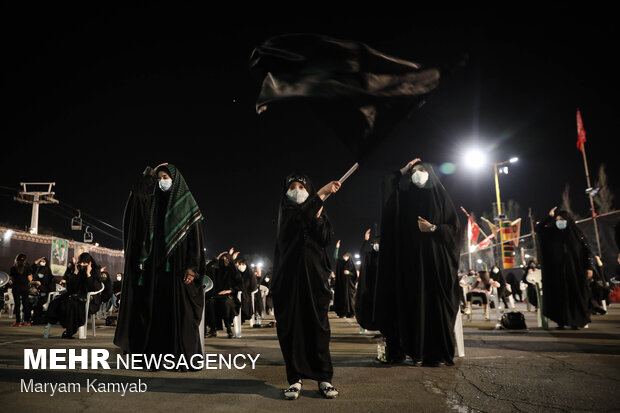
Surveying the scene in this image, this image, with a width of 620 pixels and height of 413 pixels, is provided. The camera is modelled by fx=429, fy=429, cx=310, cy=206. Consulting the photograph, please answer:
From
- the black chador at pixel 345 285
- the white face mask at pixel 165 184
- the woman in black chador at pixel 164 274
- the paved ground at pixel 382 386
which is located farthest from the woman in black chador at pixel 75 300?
the black chador at pixel 345 285

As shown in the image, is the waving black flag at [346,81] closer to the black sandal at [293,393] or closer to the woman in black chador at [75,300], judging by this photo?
the black sandal at [293,393]

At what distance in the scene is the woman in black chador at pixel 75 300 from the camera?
367 inches

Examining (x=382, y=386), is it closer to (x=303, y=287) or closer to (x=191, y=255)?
(x=303, y=287)

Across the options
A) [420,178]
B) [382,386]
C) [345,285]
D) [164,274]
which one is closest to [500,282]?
[345,285]

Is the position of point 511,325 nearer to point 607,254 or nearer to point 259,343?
point 259,343

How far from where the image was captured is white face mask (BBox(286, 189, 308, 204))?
441 cm

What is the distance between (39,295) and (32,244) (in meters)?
8.39

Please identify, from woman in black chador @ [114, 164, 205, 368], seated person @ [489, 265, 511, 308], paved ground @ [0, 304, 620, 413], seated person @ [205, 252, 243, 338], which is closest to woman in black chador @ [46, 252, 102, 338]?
seated person @ [205, 252, 243, 338]

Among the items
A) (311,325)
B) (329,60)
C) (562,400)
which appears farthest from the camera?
(329,60)

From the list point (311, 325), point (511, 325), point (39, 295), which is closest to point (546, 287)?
point (511, 325)

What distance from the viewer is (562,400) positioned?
11.4 ft

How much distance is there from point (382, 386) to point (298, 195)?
205cm

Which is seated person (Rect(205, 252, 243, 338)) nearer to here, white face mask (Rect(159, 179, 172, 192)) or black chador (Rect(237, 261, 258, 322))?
black chador (Rect(237, 261, 258, 322))

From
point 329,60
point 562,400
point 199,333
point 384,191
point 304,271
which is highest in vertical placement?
point 329,60
